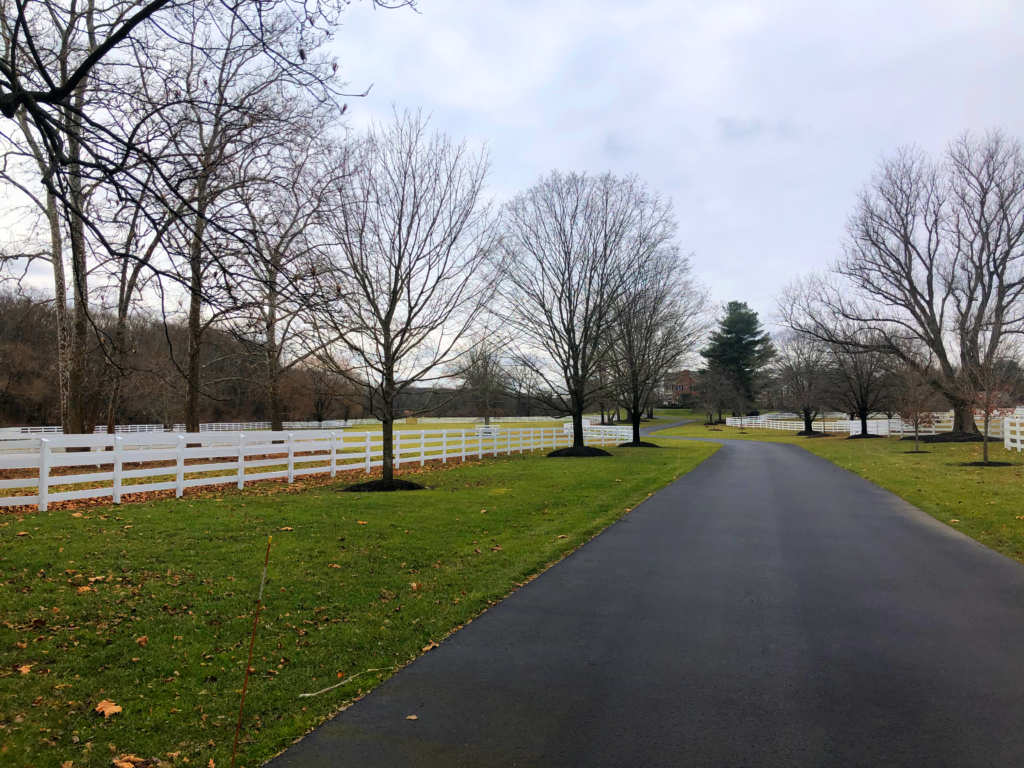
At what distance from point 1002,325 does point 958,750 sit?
3710 centimetres

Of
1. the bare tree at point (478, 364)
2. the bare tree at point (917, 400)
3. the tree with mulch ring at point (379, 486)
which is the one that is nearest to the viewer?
the tree with mulch ring at point (379, 486)

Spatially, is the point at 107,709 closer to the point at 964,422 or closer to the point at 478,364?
the point at 478,364

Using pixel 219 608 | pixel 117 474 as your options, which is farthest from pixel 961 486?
pixel 117 474

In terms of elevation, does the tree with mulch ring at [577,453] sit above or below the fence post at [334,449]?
below

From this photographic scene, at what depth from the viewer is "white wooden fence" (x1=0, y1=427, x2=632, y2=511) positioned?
9.77 meters

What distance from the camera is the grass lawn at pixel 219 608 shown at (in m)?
3.70

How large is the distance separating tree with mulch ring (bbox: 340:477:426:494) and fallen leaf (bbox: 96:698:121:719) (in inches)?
374

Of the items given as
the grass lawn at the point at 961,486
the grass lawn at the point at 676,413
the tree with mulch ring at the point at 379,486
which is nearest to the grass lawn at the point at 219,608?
the tree with mulch ring at the point at 379,486

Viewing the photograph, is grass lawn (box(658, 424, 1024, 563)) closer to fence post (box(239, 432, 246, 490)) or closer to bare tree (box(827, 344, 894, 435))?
fence post (box(239, 432, 246, 490))

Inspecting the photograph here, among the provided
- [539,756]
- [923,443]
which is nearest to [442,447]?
[539,756]

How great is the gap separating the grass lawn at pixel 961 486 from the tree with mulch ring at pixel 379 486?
10.5 metres

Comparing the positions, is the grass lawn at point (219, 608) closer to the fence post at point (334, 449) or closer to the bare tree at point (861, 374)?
the fence post at point (334, 449)

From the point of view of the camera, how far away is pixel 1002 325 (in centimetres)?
3241

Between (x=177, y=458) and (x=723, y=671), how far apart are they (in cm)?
1050
